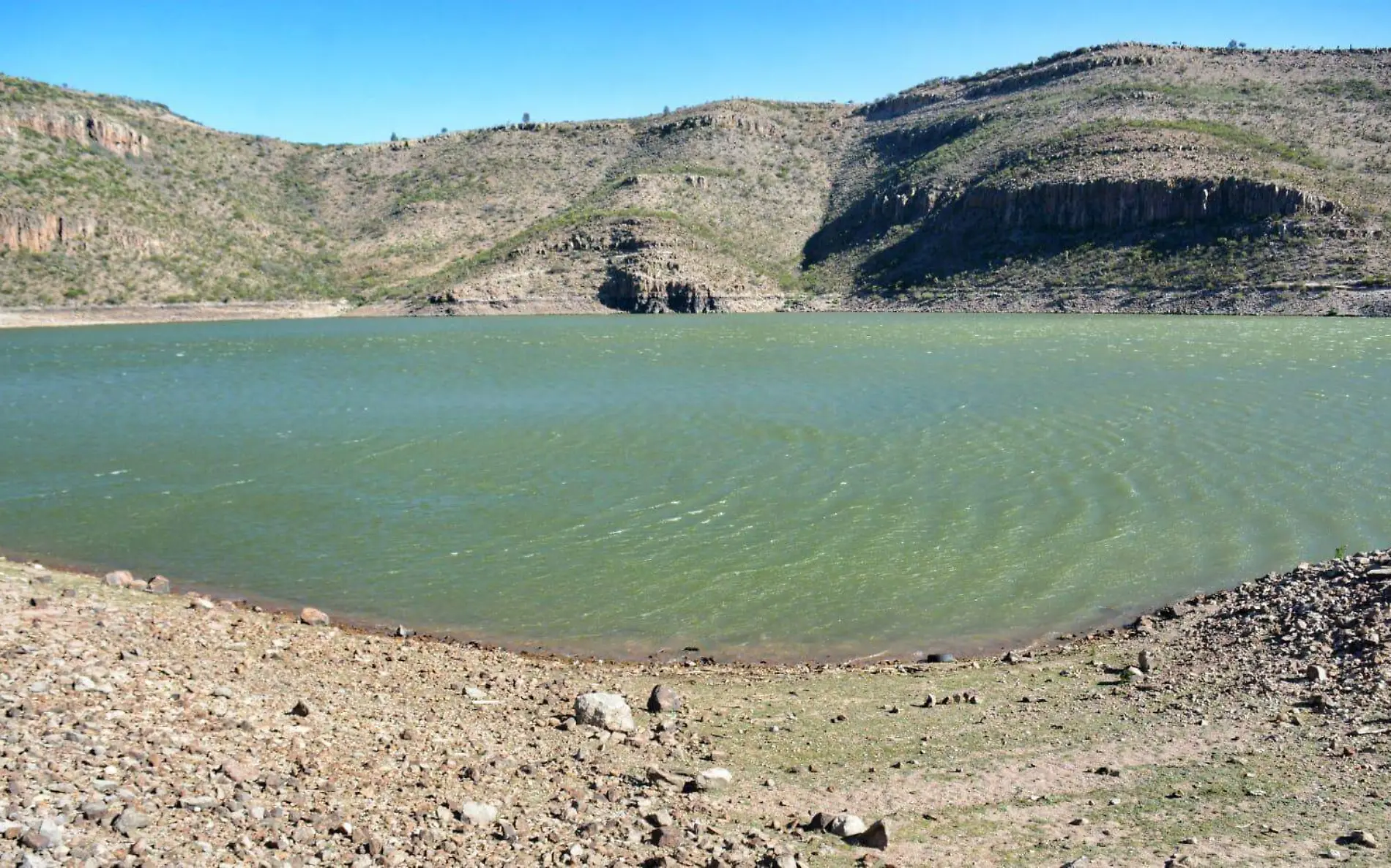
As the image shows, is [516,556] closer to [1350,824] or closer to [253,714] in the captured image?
[253,714]

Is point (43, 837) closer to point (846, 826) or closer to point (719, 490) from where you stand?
point (846, 826)

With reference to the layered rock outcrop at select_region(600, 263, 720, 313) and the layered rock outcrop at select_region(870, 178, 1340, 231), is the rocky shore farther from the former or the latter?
the layered rock outcrop at select_region(600, 263, 720, 313)

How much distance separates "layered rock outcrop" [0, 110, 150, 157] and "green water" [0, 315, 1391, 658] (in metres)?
74.2

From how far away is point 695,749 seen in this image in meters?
8.05

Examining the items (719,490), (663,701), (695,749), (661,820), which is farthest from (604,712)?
(719,490)

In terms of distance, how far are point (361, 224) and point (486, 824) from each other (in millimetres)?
119731

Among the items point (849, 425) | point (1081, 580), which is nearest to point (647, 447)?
point (849, 425)

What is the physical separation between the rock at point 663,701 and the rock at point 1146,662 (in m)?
4.66

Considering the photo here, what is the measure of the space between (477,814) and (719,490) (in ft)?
41.1

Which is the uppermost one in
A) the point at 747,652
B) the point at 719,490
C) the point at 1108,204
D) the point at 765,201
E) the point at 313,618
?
the point at 765,201

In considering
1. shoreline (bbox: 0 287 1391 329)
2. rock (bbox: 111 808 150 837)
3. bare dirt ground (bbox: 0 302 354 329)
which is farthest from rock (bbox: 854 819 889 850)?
bare dirt ground (bbox: 0 302 354 329)

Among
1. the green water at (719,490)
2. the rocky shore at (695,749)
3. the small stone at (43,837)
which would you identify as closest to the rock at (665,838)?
the rocky shore at (695,749)

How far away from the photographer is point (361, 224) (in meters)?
116

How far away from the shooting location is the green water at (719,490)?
1292 centimetres
